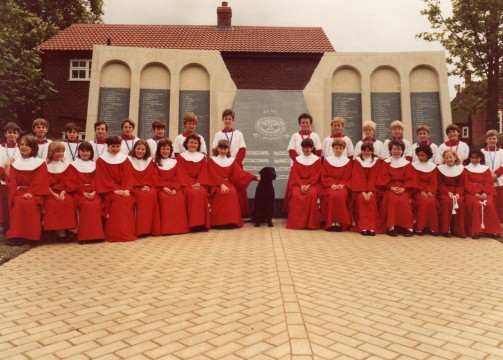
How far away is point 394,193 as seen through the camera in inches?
311

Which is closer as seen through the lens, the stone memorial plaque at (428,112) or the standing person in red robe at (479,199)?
the standing person in red robe at (479,199)

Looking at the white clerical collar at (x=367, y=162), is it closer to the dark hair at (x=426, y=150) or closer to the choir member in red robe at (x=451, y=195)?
the dark hair at (x=426, y=150)

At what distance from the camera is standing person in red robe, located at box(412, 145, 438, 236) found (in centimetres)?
779

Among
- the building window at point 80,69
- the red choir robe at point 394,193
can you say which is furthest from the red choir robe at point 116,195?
the building window at point 80,69

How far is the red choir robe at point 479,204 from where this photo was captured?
7.73 meters

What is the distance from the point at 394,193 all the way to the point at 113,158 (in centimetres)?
494

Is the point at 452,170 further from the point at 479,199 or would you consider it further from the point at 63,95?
the point at 63,95

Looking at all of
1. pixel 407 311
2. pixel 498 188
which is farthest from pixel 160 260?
pixel 498 188

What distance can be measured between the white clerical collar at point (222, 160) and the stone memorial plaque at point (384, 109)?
166 inches

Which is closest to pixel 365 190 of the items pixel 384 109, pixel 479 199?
pixel 479 199

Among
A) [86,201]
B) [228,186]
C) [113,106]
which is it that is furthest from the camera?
[113,106]

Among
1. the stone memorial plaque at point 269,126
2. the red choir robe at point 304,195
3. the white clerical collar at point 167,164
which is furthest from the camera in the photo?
the stone memorial plaque at point 269,126

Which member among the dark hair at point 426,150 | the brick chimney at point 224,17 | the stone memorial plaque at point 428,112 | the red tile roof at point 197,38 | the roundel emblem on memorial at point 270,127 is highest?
the brick chimney at point 224,17

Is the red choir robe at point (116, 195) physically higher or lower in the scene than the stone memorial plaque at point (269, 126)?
lower
